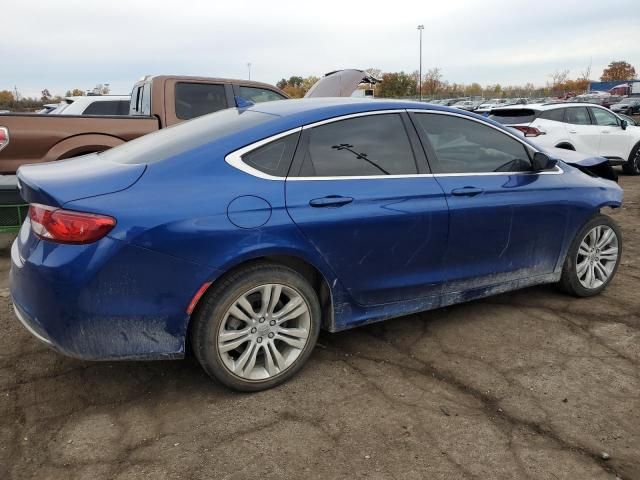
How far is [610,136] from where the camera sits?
10.9 meters

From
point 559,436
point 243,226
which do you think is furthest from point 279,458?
point 559,436

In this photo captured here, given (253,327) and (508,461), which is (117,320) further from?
(508,461)

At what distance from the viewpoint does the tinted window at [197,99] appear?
7.01m

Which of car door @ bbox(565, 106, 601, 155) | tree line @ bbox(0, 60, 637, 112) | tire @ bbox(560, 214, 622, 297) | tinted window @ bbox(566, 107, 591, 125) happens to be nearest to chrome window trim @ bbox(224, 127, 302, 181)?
tire @ bbox(560, 214, 622, 297)

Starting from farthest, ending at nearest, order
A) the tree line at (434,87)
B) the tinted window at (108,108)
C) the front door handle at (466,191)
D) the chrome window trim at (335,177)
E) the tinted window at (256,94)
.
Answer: the tree line at (434,87) < the tinted window at (108,108) < the tinted window at (256,94) < the front door handle at (466,191) < the chrome window trim at (335,177)

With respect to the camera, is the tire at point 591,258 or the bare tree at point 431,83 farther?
the bare tree at point 431,83

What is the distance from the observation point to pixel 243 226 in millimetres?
2764

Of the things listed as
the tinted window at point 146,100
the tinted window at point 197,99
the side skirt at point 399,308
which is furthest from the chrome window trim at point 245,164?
the tinted window at point 146,100

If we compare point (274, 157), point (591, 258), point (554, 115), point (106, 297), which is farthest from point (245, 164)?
point (554, 115)

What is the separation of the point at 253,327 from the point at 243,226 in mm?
565

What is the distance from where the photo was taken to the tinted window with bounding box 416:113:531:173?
359 cm

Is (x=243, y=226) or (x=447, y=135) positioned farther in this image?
(x=447, y=135)

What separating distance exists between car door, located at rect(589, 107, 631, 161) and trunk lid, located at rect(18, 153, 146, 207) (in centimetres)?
1030

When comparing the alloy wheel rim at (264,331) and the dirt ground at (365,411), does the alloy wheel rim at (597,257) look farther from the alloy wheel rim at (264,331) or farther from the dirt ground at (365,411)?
the alloy wheel rim at (264,331)
